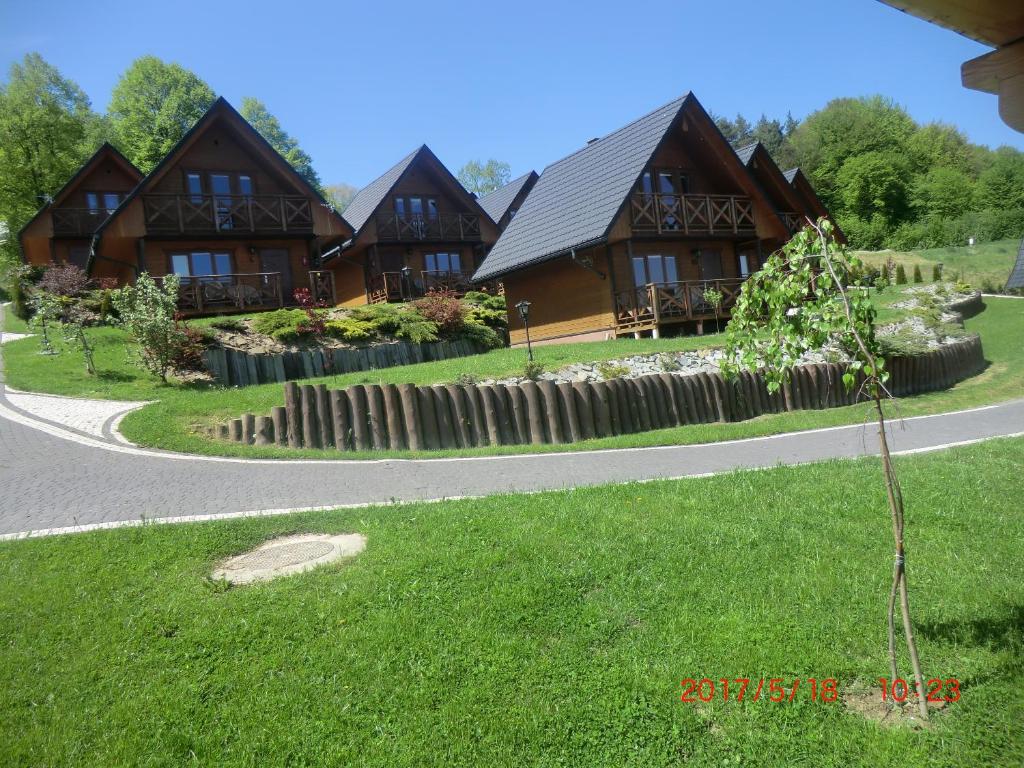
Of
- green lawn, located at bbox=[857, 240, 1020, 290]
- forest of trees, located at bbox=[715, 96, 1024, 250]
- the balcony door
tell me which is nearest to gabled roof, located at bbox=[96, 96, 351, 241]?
the balcony door

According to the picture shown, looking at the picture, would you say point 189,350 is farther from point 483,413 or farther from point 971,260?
point 971,260

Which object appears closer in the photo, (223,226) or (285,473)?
(285,473)

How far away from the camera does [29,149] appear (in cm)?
4062

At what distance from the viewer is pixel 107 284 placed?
25312mm

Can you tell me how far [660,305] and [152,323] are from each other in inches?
596

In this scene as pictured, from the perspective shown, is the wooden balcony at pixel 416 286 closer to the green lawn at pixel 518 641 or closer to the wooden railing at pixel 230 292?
the wooden railing at pixel 230 292

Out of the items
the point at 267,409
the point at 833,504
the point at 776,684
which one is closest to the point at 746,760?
the point at 776,684

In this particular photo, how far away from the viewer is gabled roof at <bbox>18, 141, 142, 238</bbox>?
31859 millimetres

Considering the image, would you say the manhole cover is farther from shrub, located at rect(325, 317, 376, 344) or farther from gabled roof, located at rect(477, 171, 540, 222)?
gabled roof, located at rect(477, 171, 540, 222)

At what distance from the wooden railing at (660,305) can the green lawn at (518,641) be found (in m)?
16.5

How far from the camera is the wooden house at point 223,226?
995 inches

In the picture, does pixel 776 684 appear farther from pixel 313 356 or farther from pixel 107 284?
pixel 107 284
